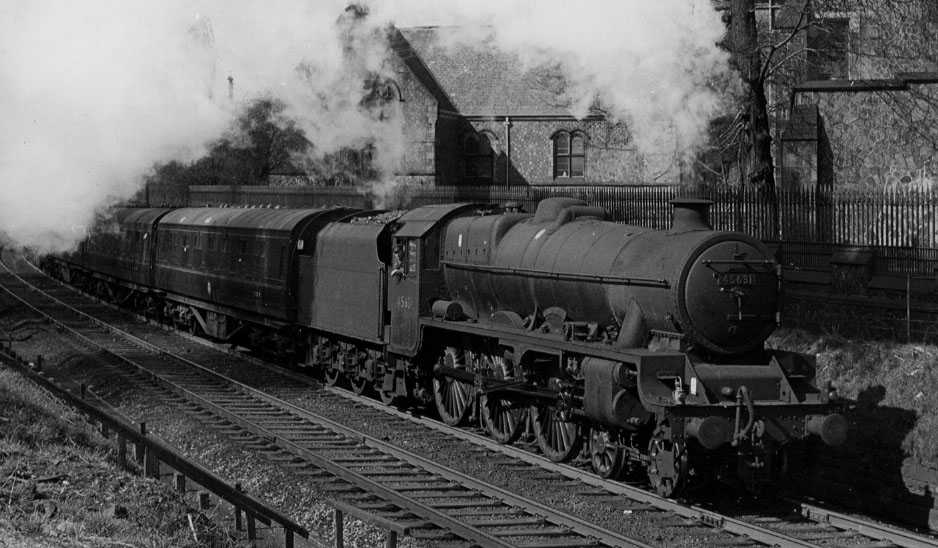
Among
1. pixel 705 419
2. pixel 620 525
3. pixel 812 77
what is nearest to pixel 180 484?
pixel 620 525

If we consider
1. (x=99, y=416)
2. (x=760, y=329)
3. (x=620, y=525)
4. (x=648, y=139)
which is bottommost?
(x=620, y=525)

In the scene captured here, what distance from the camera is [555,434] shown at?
14.4 metres

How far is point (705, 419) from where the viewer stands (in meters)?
11.5

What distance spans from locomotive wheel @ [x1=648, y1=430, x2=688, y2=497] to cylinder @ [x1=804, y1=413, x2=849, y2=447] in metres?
1.43

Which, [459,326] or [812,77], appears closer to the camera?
[459,326]

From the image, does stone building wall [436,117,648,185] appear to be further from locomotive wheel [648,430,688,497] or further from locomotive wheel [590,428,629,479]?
locomotive wheel [648,430,688,497]

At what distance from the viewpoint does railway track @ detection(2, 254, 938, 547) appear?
36.1ft

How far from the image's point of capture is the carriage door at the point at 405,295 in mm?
17141

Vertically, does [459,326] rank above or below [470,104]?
below

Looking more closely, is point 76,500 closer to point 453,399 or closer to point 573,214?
point 573,214

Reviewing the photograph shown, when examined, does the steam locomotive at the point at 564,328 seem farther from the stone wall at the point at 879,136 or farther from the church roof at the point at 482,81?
the church roof at the point at 482,81

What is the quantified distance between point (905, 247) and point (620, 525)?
9366 millimetres

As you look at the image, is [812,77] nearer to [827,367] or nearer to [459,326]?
[827,367]

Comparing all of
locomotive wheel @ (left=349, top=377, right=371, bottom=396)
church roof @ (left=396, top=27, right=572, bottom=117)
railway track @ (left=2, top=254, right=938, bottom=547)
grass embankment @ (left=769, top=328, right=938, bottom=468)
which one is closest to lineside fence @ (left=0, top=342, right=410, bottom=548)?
railway track @ (left=2, top=254, right=938, bottom=547)
